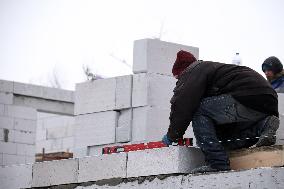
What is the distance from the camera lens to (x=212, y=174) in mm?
6086

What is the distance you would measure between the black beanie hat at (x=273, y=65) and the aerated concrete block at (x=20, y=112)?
20.6 feet

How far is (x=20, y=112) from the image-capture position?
508 inches

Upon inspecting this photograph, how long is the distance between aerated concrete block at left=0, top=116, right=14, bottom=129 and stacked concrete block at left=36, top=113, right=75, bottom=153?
11.9ft

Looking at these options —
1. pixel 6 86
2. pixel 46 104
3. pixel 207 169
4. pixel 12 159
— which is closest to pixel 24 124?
pixel 12 159

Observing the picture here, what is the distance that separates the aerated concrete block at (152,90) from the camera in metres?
8.81

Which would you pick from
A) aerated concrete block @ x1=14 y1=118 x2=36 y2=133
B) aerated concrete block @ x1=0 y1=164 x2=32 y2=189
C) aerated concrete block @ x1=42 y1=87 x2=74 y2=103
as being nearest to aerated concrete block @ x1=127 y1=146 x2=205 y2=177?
aerated concrete block @ x1=0 y1=164 x2=32 y2=189

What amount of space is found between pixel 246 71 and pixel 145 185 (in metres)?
1.36

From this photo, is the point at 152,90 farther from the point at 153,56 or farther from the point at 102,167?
the point at 102,167

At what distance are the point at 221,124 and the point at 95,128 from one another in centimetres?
319

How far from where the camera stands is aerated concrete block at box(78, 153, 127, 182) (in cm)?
694

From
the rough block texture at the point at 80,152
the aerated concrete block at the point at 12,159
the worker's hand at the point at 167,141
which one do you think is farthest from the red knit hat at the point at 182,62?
the aerated concrete block at the point at 12,159

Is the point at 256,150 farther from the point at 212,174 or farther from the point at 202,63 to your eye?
the point at 202,63

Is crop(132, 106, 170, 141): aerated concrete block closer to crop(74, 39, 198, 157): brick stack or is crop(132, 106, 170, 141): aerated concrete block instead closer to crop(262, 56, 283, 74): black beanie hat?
crop(74, 39, 198, 157): brick stack

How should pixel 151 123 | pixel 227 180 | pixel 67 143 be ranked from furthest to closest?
pixel 67 143, pixel 151 123, pixel 227 180
